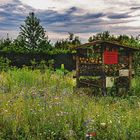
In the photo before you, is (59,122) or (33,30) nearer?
(59,122)

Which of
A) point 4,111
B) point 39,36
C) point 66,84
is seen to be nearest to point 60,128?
point 4,111

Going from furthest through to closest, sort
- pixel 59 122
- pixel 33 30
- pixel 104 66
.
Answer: pixel 33 30
pixel 104 66
pixel 59 122

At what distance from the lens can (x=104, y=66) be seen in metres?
14.4

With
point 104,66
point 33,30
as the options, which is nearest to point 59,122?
point 104,66

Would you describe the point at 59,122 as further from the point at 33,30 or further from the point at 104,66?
the point at 33,30

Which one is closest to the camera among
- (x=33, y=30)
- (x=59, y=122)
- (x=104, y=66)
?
(x=59, y=122)

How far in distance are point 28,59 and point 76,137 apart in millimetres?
21597

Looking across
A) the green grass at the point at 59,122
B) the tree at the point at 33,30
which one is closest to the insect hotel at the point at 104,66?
the green grass at the point at 59,122

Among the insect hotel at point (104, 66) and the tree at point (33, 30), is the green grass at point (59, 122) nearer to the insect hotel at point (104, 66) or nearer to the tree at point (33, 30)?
the insect hotel at point (104, 66)

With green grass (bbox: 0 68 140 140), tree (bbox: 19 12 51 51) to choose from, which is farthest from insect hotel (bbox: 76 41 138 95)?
tree (bbox: 19 12 51 51)

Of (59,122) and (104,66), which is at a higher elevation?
(104,66)

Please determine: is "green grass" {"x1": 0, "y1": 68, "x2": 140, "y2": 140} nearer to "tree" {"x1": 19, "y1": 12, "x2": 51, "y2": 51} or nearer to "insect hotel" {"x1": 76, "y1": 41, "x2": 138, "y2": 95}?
"insect hotel" {"x1": 76, "y1": 41, "x2": 138, "y2": 95}

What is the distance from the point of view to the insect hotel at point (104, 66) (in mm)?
14398

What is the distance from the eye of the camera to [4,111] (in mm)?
8242
